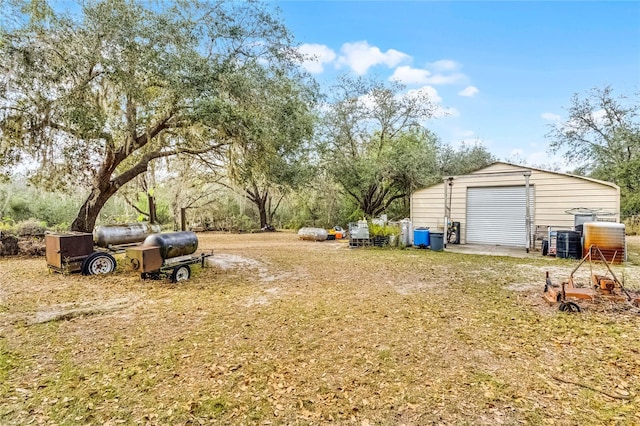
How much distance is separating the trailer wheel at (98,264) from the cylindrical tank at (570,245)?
9.90 meters

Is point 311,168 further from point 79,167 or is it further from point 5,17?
point 5,17

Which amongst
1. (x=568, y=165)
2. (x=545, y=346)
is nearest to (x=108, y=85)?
(x=545, y=346)

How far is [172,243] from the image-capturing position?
5.48m

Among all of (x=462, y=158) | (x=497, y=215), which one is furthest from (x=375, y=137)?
(x=497, y=215)

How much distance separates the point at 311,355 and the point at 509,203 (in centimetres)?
892

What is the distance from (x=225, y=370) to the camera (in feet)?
8.00

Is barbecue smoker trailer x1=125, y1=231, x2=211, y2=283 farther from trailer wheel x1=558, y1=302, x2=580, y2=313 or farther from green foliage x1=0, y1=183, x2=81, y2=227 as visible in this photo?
green foliage x1=0, y1=183, x2=81, y2=227

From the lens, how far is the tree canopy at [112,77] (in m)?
5.70

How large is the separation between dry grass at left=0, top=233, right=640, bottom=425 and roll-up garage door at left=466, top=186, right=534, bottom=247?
15.8 ft

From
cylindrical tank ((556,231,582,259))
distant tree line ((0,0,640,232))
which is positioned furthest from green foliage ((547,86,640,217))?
cylindrical tank ((556,231,582,259))

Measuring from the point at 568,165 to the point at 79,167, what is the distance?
20.3 metres

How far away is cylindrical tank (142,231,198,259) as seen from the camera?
5344mm

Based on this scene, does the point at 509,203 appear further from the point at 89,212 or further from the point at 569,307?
the point at 89,212

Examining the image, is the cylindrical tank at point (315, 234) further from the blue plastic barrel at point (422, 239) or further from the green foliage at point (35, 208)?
the green foliage at point (35, 208)
